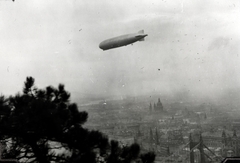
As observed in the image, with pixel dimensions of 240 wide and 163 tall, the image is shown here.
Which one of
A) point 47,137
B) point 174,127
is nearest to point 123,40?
point 47,137

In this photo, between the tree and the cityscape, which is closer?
the tree

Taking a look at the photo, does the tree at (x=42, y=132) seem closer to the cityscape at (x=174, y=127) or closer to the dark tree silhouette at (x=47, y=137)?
the dark tree silhouette at (x=47, y=137)

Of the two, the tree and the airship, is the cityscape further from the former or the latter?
the tree

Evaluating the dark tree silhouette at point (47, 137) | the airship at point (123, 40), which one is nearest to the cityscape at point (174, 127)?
the airship at point (123, 40)

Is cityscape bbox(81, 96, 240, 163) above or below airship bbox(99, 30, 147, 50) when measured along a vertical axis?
below

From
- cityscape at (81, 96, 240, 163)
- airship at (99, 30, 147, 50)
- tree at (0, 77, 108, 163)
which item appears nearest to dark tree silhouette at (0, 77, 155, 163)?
tree at (0, 77, 108, 163)

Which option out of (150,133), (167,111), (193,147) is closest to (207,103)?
(167,111)

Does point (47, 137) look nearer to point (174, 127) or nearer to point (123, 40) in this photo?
point (123, 40)
